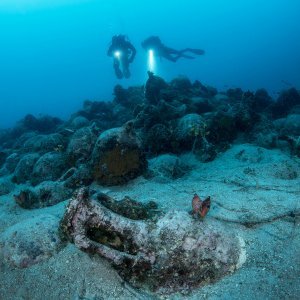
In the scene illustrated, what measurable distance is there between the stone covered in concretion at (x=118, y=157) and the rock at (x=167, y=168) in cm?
49

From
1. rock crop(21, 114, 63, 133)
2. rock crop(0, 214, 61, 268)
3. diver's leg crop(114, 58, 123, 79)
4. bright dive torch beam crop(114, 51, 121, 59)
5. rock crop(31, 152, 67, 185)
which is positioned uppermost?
bright dive torch beam crop(114, 51, 121, 59)

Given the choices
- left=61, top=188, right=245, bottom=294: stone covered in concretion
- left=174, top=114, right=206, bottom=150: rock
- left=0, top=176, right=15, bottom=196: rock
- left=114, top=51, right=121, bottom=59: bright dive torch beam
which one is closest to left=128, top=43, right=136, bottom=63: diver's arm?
left=114, top=51, right=121, bottom=59: bright dive torch beam

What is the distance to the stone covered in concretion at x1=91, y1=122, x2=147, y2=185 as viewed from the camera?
246 inches

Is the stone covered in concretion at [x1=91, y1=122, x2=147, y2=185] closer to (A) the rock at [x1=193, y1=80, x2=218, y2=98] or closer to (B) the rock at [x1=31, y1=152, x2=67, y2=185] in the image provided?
(B) the rock at [x1=31, y1=152, x2=67, y2=185]

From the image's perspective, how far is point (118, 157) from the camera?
6250 millimetres

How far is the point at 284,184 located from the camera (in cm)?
535

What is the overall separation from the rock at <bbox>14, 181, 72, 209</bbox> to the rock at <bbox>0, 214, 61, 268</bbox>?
181cm

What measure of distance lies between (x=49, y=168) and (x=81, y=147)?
44.3 inches

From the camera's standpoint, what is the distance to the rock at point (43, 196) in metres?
6.31

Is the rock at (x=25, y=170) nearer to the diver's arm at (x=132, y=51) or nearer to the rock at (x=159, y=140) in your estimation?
the rock at (x=159, y=140)

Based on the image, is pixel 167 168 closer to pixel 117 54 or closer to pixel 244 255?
pixel 244 255

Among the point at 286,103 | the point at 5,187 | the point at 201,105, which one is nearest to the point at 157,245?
the point at 5,187

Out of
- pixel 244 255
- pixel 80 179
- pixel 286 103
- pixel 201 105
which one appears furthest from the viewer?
pixel 286 103

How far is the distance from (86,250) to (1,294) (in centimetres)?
141
